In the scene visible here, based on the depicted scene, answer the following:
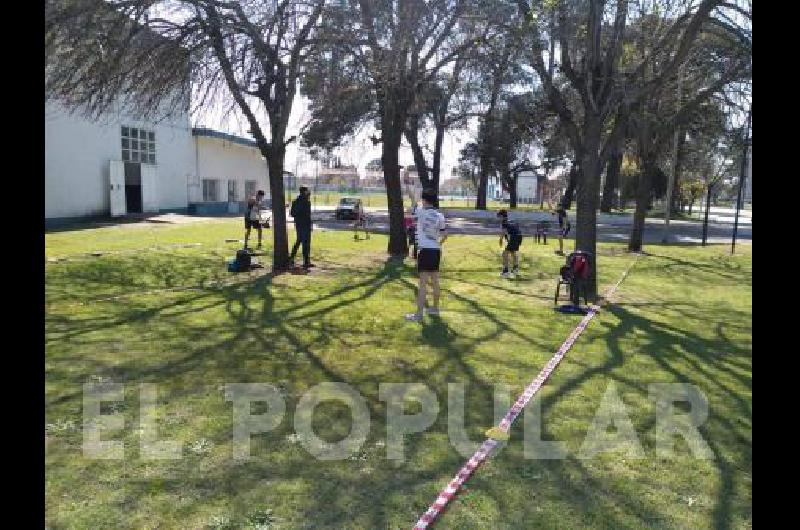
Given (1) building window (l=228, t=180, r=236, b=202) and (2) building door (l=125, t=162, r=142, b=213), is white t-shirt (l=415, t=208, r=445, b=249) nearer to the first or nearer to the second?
(2) building door (l=125, t=162, r=142, b=213)

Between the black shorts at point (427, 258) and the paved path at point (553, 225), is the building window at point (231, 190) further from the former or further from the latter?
the black shorts at point (427, 258)

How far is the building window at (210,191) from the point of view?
3503 cm

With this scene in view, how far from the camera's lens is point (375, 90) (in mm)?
12578

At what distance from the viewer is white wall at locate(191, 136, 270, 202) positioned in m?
34.0

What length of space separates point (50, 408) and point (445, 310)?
5.44m

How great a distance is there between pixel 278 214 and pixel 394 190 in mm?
3938

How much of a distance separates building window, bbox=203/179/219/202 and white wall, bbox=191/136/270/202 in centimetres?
30

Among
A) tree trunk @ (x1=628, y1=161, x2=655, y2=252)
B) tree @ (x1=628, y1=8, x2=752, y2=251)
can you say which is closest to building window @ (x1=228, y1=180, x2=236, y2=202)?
tree trunk @ (x1=628, y1=161, x2=655, y2=252)

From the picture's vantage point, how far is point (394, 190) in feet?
49.9

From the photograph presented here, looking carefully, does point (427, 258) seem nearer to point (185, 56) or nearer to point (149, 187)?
point (185, 56)

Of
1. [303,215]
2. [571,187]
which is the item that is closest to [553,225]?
[571,187]

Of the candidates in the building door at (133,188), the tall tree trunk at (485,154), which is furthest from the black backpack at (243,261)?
the tall tree trunk at (485,154)

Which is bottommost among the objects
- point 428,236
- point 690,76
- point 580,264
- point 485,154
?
point 580,264

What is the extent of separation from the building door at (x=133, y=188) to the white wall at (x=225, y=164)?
4.42m
